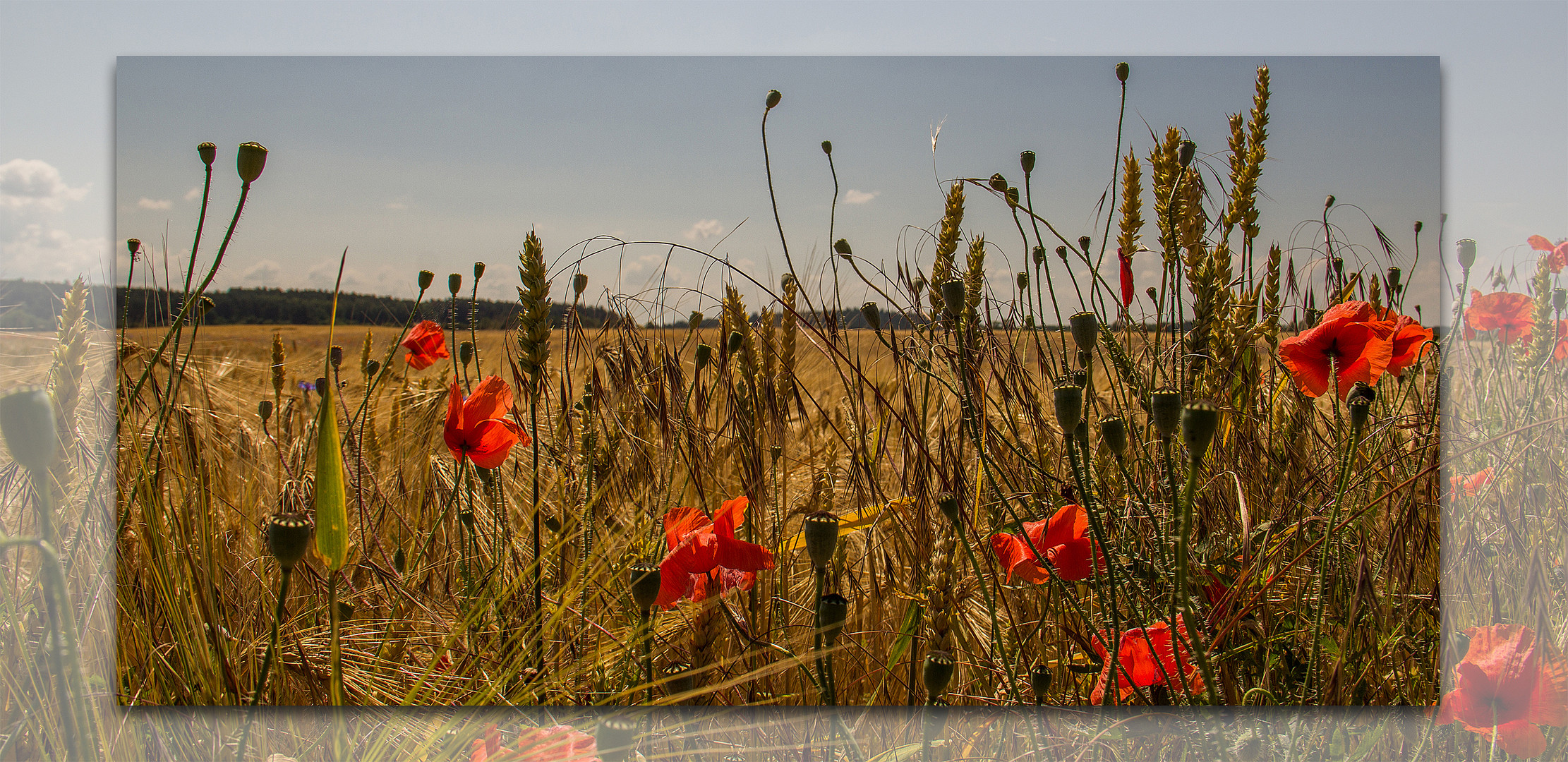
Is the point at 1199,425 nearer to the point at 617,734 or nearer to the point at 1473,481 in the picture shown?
the point at 617,734

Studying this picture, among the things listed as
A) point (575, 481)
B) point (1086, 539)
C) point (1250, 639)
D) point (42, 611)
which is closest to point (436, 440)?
point (575, 481)

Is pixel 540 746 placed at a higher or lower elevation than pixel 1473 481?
lower

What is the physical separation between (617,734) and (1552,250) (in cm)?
112

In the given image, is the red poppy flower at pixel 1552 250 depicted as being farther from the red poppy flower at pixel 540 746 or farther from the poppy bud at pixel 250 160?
the poppy bud at pixel 250 160

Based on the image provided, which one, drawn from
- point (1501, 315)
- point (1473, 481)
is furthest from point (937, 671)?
point (1501, 315)

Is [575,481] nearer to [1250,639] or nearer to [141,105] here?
[141,105]

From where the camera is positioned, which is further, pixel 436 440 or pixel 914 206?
pixel 436 440

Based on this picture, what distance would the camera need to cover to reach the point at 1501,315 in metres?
1.03

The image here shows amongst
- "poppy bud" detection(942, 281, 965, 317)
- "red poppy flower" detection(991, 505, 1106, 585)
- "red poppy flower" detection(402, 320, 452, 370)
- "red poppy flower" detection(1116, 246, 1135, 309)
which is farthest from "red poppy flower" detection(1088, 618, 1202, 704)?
"red poppy flower" detection(402, 320, 452, 370)

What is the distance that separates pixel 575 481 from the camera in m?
1.01

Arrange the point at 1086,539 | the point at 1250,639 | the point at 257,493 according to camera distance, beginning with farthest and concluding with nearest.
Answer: the point at 257,493, the point at 1250,639, the point at 1086,539

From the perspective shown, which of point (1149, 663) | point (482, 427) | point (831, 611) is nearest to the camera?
point (831, 611)

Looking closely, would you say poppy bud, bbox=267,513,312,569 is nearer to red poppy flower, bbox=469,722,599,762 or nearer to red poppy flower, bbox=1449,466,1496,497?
red poppy flower, bbox=469,722,599,762

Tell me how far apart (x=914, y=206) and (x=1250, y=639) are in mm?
604
